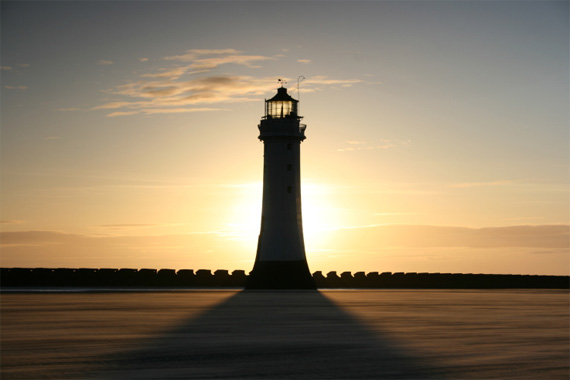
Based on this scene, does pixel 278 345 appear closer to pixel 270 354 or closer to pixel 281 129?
pixel 270 354

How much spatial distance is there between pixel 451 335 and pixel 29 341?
855cm

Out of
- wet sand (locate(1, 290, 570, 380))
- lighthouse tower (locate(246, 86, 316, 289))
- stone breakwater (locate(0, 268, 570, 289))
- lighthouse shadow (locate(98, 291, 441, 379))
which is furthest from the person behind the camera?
stone breakwater (locate(0, 268, 570, 289))

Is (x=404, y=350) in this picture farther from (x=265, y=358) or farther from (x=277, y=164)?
(x=277, y=164)

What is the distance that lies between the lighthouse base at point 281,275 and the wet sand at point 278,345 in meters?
26.6

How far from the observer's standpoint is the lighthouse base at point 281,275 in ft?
168

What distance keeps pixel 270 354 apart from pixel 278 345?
140cm

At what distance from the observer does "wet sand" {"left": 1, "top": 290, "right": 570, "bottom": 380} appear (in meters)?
12.0

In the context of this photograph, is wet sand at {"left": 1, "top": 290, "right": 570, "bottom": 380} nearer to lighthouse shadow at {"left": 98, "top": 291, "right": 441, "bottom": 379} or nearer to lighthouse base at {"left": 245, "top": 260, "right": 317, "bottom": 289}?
lighthouse shadow at {"left": 98, "top": 291, "right": 441, "bottom": 379}

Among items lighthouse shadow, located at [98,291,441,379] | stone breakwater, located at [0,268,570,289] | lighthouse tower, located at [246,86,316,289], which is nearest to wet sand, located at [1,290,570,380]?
lighthouse shadow, located at [98,291,441,379]

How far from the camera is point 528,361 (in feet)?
43.3

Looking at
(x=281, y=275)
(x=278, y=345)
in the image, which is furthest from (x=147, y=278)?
(x=278, y=345)

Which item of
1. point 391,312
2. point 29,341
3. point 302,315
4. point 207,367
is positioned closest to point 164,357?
point 207,367

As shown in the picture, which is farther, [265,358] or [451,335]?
[451,335]

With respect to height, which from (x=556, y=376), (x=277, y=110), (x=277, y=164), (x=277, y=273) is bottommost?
(x=556, y=376)
